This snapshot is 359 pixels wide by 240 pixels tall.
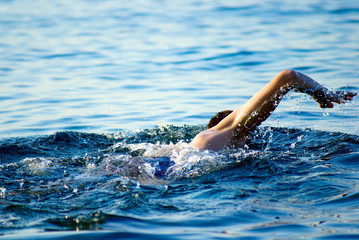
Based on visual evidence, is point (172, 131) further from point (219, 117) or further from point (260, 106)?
point (260, 106)

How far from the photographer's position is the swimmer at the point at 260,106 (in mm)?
5820

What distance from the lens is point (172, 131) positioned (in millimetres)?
8188

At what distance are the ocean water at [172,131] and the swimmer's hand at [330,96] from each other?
0.74 meters

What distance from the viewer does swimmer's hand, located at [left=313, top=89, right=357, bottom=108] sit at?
5723mm

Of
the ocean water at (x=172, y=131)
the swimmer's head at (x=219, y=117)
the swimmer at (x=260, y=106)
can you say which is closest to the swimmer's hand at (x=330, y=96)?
the swimmer at (x=260, y=106)

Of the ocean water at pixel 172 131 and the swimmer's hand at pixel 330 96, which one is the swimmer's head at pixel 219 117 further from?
the swimmer's hand at pixel 330 96

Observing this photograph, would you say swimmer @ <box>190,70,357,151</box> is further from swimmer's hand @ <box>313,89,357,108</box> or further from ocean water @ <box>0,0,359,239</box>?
ocean water @ <box>0,0,359,239</box>

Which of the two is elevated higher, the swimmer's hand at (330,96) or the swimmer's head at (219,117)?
the swimmer's hand at (330,96)

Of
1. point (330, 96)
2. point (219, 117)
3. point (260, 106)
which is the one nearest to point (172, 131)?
point (219, 117)

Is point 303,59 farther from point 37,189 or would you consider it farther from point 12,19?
point 12,19

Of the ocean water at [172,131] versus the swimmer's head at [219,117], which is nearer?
the ocean water at [172,131]

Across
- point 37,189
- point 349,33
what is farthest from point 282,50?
point 37,189

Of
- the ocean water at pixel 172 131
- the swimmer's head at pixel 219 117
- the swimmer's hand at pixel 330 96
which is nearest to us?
the ocean water at pixel 172 131

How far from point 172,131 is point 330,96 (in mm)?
3100
